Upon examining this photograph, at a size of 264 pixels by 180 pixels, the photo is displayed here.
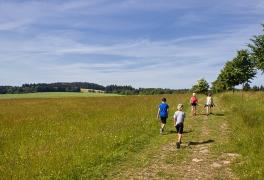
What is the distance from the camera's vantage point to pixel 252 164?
11586 mm

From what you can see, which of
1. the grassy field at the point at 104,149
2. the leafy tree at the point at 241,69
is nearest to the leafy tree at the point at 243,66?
the leafy tree at the point at 241,69

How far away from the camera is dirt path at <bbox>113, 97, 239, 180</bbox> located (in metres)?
11.2

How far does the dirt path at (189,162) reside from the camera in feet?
36.8

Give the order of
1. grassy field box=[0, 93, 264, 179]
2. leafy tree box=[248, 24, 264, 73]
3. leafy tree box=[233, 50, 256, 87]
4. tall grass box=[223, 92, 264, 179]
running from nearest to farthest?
tall grass box=[223, 92, 264, 179]
grassy field box=[0, 93, 264, 179]
leafy tree box=[248, 24, 264, 73]
leafy tree box=[233, 50, 256, 87]

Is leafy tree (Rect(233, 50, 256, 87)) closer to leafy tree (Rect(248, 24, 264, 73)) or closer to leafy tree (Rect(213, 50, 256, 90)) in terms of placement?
leafy tree (Rect(213, 50, 256, 90))

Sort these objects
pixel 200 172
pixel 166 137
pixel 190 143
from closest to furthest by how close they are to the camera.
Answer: pixel 200 172 < pixel 190 143 < pixel 166 137

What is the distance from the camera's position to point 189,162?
12.9m

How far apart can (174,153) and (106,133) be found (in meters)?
5.06

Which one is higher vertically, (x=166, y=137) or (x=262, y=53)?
(x=262, y=53)

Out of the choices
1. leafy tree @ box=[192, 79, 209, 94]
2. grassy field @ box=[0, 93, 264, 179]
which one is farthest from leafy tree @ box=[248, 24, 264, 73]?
leafy tree @ box=[192, 79, 209, 94]

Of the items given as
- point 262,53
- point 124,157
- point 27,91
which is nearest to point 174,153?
point 124,157

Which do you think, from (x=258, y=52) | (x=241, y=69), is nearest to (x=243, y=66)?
(x=241, y=69)

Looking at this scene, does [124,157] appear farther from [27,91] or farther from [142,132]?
[27,91]

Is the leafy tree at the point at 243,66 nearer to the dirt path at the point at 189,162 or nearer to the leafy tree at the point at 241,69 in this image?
the leafy tree at the point at 241,69
